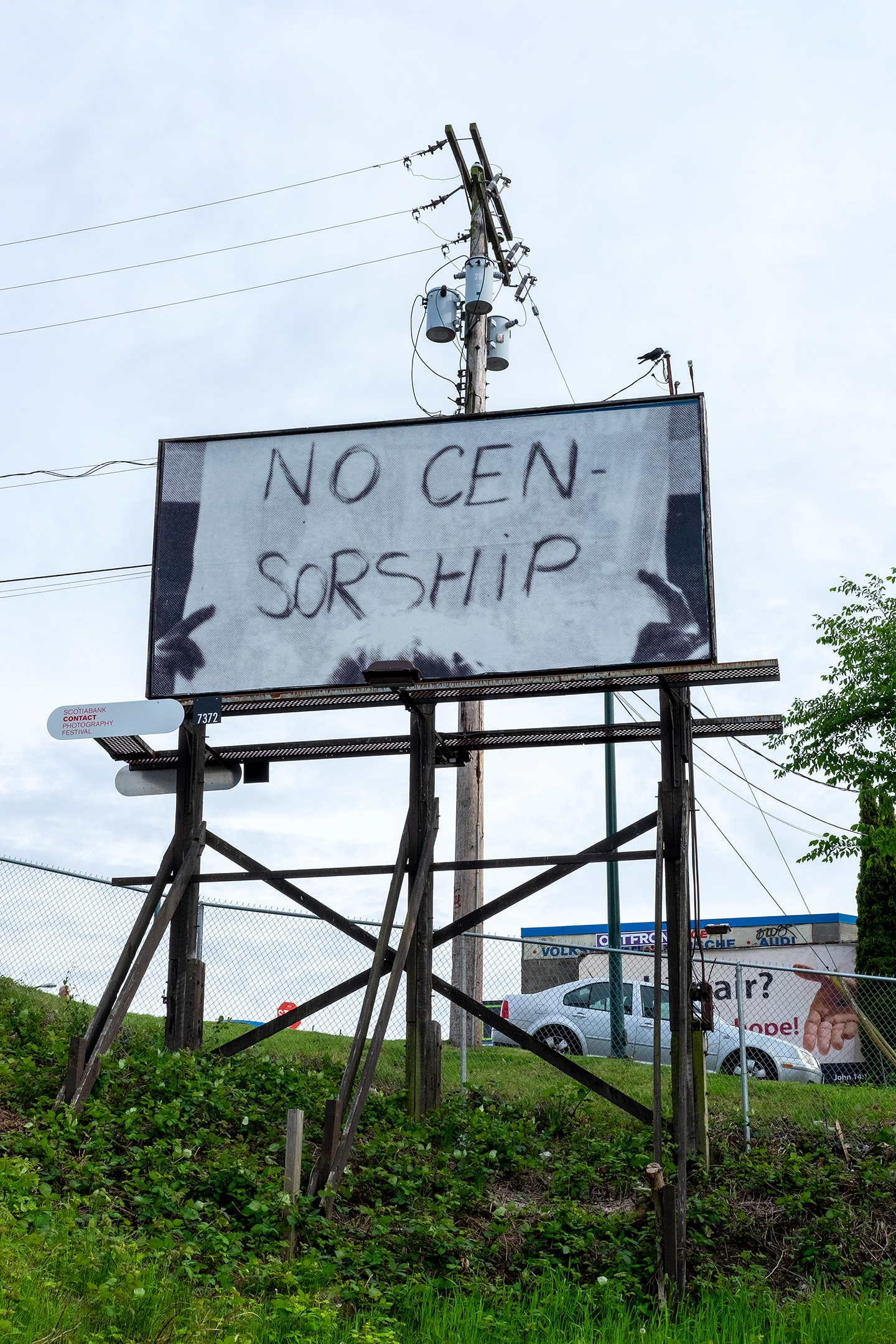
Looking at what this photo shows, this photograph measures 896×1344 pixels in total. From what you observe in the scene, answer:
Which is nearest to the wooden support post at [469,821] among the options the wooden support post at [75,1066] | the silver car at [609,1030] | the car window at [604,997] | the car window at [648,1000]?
the silver car at [609,1030]

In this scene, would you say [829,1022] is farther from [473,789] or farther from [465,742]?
[465,742]

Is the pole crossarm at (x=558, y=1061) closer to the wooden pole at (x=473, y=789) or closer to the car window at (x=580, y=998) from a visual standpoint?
the wooden pole at (x=473, y=789)

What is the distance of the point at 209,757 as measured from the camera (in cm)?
1169

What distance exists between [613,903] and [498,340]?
28.3 ft

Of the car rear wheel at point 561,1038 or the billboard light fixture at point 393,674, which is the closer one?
the billboard light fixture at point 393,674

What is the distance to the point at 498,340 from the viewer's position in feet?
61.7

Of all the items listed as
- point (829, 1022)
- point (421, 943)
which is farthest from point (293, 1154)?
point (829, 1022)

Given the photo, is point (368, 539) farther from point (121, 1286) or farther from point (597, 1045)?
point (597, 1045)

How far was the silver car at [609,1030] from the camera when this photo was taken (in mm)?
15789

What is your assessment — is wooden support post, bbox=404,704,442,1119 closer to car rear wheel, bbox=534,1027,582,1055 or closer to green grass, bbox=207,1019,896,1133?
green grass, bbox=207,1019,896,1133

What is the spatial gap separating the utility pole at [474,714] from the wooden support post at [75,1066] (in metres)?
5.42

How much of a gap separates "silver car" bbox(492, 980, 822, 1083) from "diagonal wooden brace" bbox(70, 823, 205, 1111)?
239 inches

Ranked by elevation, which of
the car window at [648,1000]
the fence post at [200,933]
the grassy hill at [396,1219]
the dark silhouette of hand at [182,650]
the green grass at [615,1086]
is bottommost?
the grassy hill at [396,1219]

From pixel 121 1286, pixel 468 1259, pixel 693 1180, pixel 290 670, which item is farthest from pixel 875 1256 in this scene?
pixel 290 670
